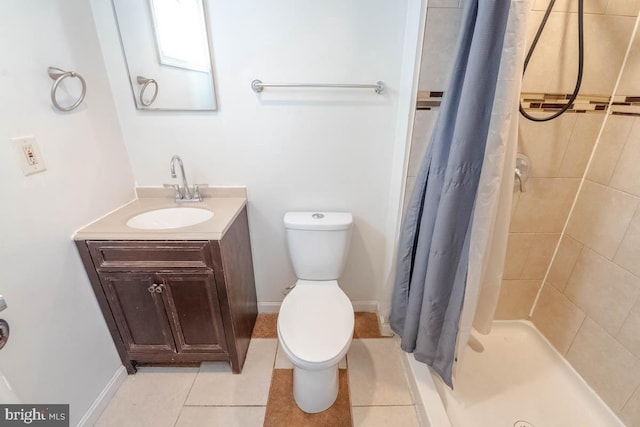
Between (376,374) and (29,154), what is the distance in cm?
178

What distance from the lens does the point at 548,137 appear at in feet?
4.33

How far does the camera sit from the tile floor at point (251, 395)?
1.26m

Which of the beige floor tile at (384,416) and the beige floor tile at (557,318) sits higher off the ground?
the beige floor tile at (557,318)

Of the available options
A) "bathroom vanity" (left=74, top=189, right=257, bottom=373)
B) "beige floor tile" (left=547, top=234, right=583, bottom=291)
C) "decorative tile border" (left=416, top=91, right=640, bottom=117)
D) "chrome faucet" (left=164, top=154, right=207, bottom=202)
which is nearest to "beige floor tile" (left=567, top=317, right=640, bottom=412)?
"beige floor tile" (left=547, top=234, right=583, bottom=291)

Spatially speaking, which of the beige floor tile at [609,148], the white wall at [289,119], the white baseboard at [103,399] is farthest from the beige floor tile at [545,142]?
the white baseboard at [103,399]

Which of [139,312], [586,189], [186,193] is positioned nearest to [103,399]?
[139,312]

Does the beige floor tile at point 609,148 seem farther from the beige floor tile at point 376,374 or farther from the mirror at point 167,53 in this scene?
the mirror at point 167,53

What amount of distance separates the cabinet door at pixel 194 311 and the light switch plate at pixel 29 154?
0.59m

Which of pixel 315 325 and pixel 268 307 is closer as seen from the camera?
pixel 315 325

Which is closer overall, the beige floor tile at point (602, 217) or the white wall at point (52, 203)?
the white wall at point (52, 203)

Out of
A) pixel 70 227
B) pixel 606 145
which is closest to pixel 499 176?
pixel 606 145

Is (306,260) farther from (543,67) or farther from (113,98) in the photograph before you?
(543,67)

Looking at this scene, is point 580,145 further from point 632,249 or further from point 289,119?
point 289,119

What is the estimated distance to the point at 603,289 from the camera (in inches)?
49.4
